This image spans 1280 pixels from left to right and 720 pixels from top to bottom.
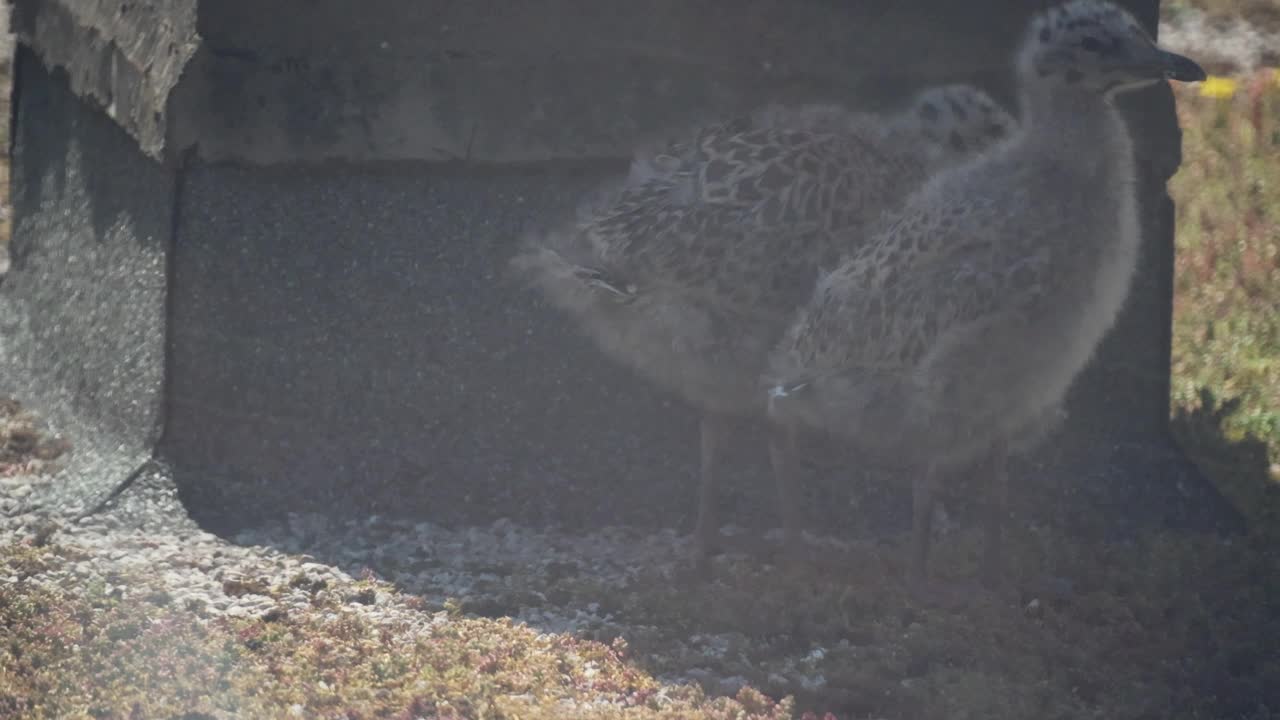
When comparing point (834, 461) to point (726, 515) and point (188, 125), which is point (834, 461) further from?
point (188, 125)

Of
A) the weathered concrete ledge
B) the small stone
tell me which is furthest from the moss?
the small stone

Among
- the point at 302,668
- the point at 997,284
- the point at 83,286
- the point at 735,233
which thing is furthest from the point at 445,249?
the point at 997,284

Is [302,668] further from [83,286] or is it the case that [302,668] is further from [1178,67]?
[1178,67]

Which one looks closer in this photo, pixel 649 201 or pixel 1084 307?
pixel 1084 307

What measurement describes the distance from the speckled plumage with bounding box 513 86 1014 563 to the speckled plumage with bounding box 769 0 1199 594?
19cm

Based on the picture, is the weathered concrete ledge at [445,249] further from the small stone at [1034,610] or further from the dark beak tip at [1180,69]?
the dark beak tip at [1180,69]

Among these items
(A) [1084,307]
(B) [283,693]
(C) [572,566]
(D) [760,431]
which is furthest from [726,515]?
(B) [283,693]

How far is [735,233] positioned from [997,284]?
1.10 meters

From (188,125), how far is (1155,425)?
461cm

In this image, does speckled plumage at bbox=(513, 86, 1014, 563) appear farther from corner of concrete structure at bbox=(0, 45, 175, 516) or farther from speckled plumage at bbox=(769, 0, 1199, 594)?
corner of concrete structure at bbox=(0, 45, 175, 516)

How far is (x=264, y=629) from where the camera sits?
5.75 m

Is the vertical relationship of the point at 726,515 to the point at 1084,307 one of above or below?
below

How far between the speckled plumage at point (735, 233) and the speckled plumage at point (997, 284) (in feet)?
0.62

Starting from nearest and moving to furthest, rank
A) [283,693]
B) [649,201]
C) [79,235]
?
[283,693] < [649,201] < [79,235]
